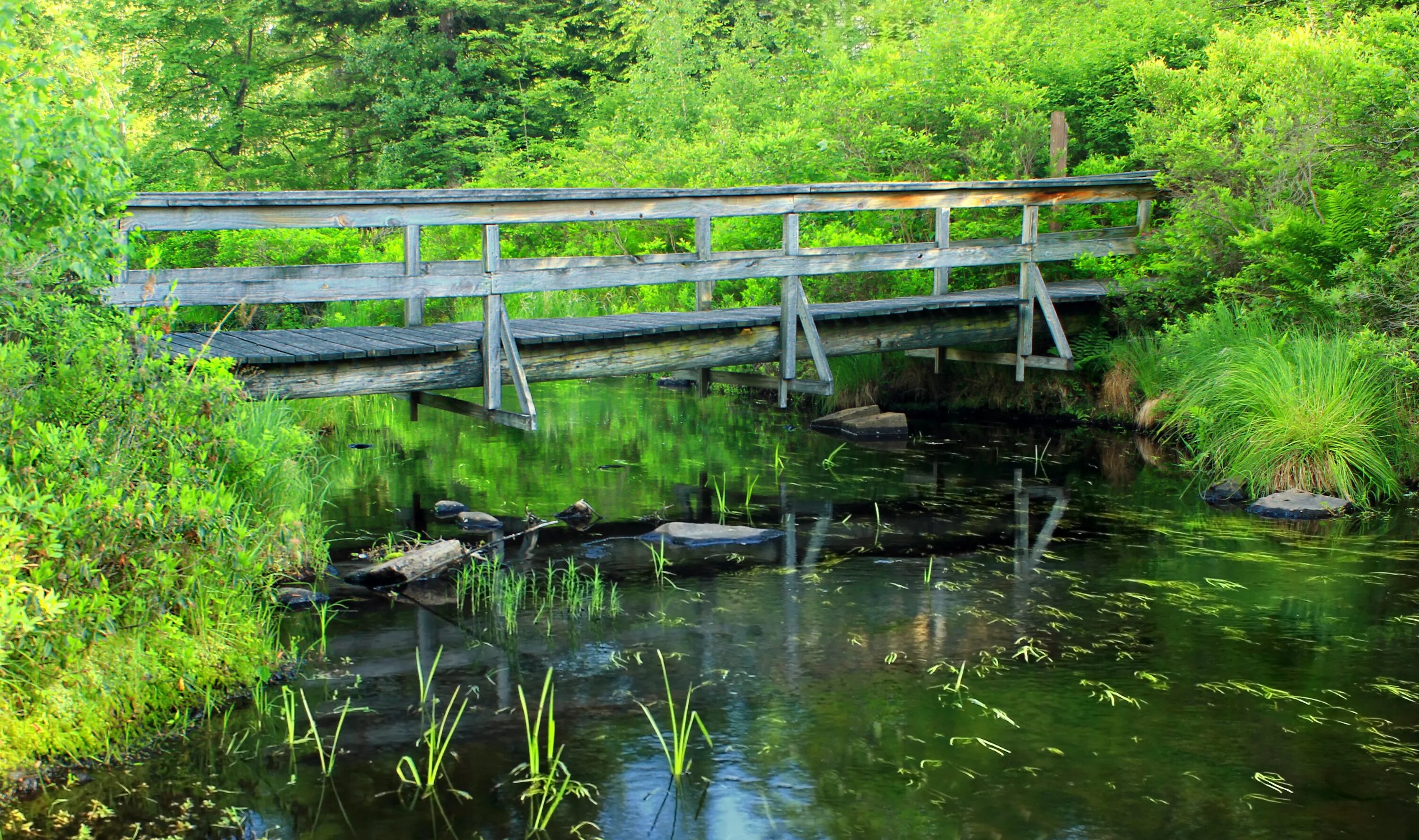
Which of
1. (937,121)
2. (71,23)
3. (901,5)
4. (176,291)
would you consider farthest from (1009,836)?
(901,5)

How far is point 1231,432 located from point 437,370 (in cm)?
591

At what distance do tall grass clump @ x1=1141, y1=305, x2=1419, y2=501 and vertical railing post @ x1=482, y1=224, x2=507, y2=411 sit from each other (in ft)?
17.3

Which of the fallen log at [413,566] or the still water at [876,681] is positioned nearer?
the still water at [876,681]

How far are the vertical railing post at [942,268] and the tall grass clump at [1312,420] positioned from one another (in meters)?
2.79

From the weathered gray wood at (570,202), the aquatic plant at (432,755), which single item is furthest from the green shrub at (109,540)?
the weathered gray wood at (570,202)

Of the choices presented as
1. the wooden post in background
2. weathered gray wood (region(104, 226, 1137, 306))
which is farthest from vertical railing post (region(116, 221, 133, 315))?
the wooden post in background

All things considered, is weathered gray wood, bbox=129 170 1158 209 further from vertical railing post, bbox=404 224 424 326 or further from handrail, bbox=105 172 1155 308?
vertical railing post, bbox=404 224 424 326

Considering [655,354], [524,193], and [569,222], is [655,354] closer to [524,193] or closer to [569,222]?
[569,222]

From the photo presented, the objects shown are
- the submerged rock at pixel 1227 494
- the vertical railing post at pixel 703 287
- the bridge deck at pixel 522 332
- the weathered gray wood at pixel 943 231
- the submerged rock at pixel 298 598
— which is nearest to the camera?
the submerged rock at pixel 298 598

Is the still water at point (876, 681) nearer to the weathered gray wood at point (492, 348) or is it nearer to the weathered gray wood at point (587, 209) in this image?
the weathered gray wood at point (492, 348)

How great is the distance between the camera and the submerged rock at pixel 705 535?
7.95 m

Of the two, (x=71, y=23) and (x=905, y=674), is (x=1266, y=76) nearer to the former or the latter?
(x=905, y=674)

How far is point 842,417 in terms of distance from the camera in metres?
12.4

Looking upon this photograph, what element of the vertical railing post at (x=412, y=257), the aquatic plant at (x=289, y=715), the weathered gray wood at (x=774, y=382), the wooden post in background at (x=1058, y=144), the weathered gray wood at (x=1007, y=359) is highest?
the wooden post in background at (x=1058, y=144)
